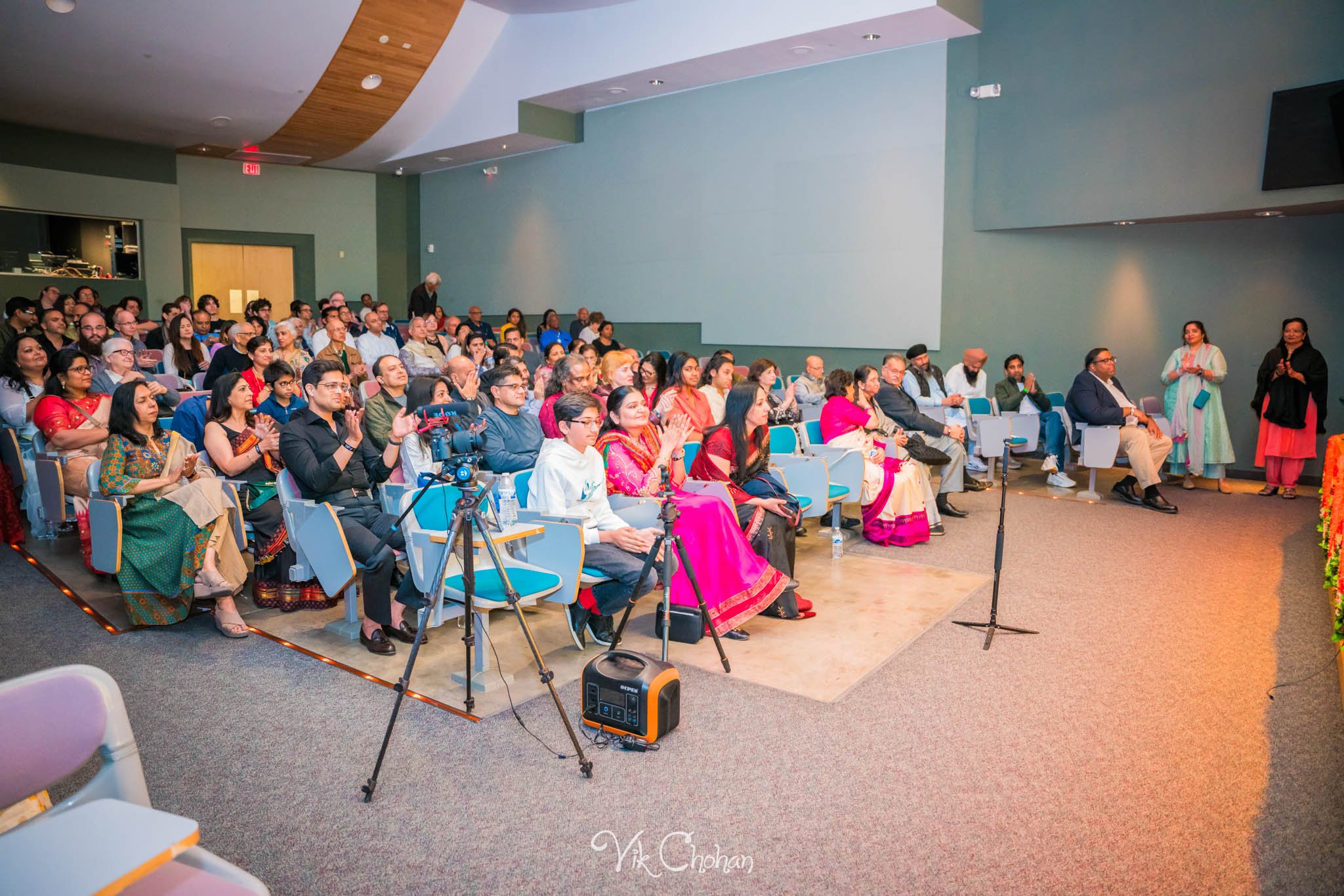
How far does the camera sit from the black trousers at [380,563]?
3816mm

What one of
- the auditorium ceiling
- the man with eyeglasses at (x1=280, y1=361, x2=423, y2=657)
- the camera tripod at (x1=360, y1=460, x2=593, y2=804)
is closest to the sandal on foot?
the man with eyeglasses at (x1=280, y1=361, x2=423, y2=657)

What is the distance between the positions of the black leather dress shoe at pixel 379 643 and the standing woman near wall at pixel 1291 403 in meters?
7.42

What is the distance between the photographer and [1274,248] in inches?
326

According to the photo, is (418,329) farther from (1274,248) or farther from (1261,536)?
(1274,248)

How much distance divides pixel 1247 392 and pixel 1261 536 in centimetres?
309

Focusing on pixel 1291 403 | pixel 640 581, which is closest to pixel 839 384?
pixel 640 581

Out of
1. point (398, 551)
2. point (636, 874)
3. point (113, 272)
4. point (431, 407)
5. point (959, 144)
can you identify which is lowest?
point (636, 874)

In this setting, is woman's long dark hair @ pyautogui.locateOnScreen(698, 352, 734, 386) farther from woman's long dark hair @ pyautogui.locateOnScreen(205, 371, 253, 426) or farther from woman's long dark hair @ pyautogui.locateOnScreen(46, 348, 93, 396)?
woman's long dark hair @ pyautogui.locateOnScreen(46, 348, 93, 396)

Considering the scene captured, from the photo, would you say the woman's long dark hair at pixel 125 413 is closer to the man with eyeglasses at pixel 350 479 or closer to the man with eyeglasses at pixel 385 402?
the man with eyeglasses at pixel 350 479

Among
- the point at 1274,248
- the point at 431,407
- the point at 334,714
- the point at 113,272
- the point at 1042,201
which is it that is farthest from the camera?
the point at 113,272

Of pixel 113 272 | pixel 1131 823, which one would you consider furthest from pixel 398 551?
pixel 113 272

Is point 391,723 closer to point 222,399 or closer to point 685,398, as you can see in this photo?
point 222,399

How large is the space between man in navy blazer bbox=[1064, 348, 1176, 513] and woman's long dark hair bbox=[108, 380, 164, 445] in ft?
21.9

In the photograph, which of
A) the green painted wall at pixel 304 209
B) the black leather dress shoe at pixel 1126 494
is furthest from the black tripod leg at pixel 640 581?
the green painted wall at pixel 304 209
